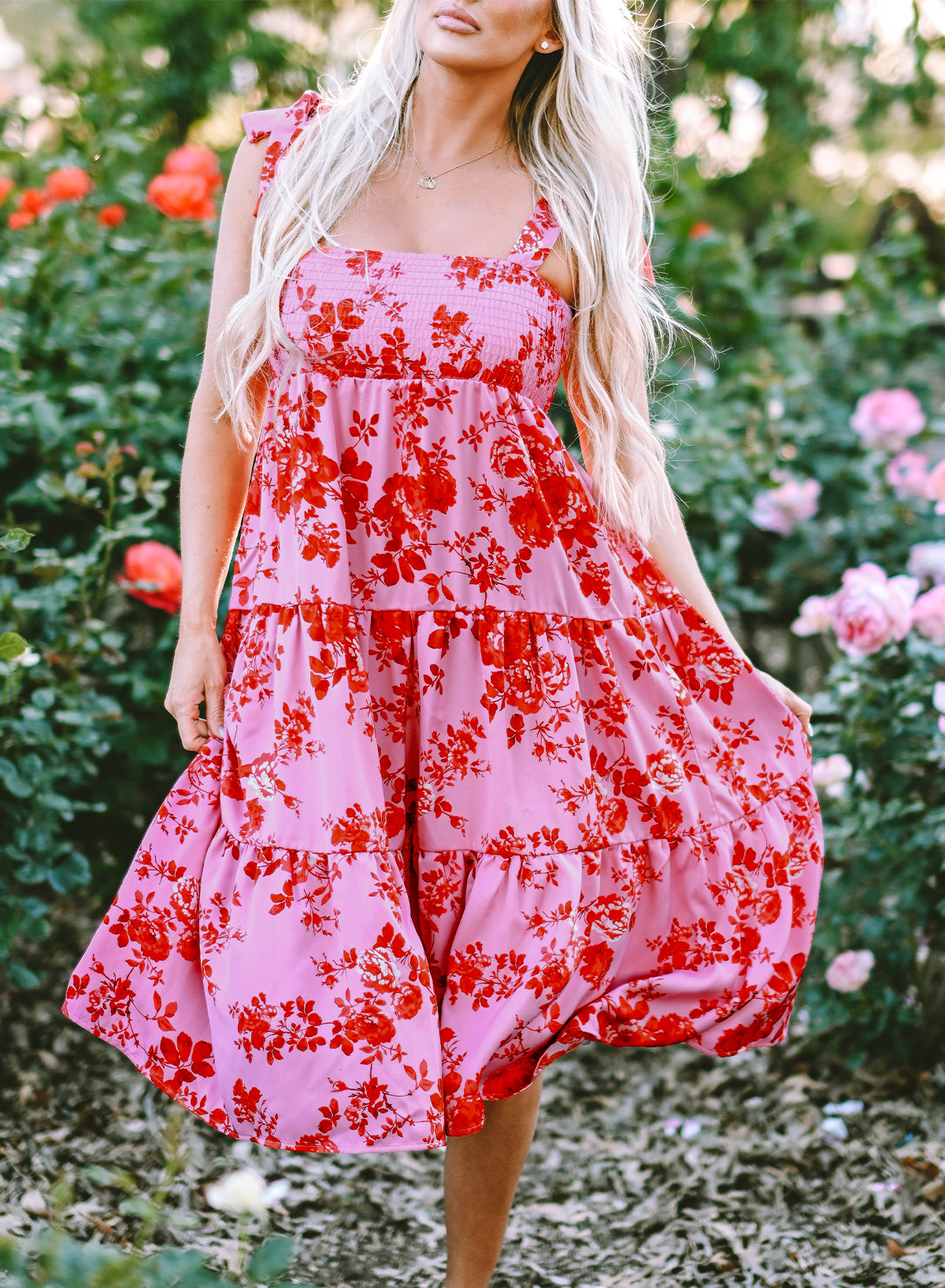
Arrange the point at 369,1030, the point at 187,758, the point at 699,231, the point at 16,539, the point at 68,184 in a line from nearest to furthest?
the point at 369,1030
the point at 16,539
the point at 187,758
the point at 68,184
the point at 699,231

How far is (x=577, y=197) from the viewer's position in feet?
5.93

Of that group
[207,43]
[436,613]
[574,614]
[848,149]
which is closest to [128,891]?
[436,613]

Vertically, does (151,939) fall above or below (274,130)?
below

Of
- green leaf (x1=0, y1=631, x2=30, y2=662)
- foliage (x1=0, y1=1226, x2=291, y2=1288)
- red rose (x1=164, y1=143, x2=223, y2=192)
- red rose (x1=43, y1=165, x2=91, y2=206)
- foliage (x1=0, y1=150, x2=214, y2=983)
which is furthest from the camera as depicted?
red rose (x1=164, y1=143, x2=223, y2=192)

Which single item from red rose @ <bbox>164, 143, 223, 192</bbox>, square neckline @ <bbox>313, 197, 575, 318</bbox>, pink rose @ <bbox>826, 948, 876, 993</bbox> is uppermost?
red rose @ <bbox>164, 143, 223, 192</bbox>

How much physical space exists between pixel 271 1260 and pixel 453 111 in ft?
4.91

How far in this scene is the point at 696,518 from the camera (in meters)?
3.29

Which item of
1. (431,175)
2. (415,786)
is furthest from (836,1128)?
(431,175)

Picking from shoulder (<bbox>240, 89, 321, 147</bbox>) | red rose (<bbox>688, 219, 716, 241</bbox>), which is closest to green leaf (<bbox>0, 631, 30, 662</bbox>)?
shoulder (<bbox>240, 89, 321, 147</bbox>)

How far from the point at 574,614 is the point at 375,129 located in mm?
746

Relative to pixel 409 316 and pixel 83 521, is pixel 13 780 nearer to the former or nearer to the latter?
pixel 83 521

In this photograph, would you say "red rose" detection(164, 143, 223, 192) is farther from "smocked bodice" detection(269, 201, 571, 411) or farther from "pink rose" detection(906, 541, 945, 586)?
"pink rose" detection(906, 541, 945, 586)

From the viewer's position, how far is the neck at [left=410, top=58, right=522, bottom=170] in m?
1.78

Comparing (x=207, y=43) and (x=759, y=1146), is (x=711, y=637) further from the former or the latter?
(x=207, y=43)
